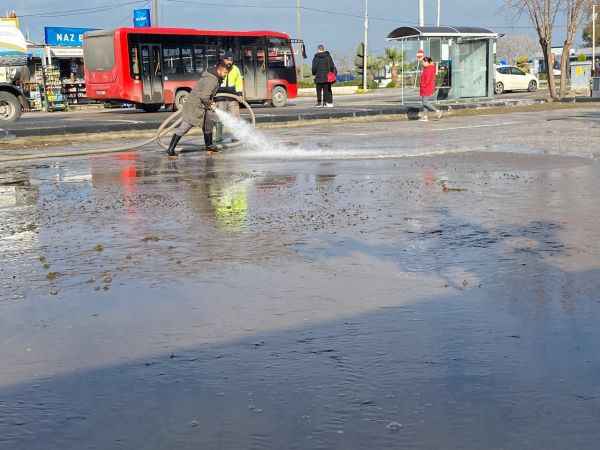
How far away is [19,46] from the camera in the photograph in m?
27.5

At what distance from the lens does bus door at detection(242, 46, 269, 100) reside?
3612 centimetres

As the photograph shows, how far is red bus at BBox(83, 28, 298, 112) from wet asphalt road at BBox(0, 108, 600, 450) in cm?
2248

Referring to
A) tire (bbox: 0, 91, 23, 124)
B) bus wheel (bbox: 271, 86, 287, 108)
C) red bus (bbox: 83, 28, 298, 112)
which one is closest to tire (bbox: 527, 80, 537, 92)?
bus wheel (bbox: 271, 86, 287, 108)

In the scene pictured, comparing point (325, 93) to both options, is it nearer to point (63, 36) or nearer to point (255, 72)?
point (255, 72)

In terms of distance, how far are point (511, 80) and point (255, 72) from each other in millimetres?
20158

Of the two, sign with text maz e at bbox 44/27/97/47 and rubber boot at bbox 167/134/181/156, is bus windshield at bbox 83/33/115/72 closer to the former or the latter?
sign with text maz e at bbox 44/27/97/47

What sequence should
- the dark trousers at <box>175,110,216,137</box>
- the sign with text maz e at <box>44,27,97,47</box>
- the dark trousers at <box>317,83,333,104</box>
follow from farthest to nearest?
the sign with text maz e at <box>44,27,97,47</box>
the dark trousers at <box>317,83,333,104</box>
the dark trousers at <box>175,110,216,137</box>

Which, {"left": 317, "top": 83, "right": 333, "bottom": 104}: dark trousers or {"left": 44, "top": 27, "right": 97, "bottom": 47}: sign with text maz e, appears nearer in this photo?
{"left": 317, "top": 83, "right": 333, "bottom": 104}: dark trousers

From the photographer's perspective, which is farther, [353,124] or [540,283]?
[353,124]

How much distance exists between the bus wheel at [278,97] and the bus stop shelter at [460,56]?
211 inches

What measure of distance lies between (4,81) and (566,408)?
84.5 ft

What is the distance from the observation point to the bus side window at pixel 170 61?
3356 cm

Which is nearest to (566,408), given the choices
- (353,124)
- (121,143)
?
(121,143)

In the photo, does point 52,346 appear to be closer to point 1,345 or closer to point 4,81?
point 1,345
